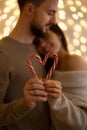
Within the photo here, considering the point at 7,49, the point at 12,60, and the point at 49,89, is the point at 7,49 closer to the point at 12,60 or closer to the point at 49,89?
the point at 12,60

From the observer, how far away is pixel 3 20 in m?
1.30

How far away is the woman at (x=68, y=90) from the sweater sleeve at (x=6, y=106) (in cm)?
9

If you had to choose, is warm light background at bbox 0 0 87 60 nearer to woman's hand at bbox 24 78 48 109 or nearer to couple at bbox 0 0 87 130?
couple at bbox 0 0 87 130

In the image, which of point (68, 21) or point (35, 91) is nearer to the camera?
point (35, 91)

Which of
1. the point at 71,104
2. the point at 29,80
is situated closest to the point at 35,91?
the point at 29,80

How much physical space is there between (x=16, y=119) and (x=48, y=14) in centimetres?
37

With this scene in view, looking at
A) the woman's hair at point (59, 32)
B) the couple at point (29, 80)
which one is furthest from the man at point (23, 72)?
the woman's hair at point (59, 32)

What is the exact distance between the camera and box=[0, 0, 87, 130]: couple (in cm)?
105

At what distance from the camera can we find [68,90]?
44.2 inches

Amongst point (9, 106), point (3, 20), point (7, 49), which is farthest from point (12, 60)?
point (3, 20)

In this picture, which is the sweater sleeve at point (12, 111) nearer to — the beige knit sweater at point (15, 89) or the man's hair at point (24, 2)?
the beige knit sweater at point (15, 89)

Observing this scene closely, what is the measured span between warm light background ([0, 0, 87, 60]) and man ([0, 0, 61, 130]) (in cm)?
9

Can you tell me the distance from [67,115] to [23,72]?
0.19m

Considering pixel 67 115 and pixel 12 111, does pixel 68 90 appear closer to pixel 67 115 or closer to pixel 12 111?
pixel 67 115
